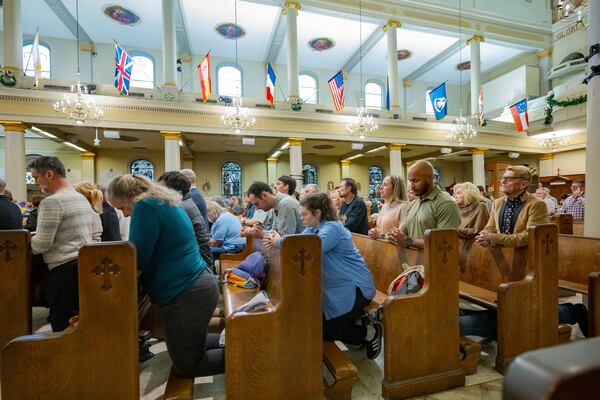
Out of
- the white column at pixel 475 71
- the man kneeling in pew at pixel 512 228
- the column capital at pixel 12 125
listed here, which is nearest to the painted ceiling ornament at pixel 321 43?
the white column at pixel 475 71

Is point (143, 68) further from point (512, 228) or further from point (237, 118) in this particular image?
point (512, 228)

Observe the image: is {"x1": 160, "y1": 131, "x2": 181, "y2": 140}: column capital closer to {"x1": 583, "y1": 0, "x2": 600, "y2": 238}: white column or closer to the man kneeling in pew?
the man kneeling in pew

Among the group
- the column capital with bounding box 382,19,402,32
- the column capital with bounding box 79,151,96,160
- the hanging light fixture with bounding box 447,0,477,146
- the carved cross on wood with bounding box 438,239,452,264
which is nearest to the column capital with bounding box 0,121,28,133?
the column capital with bounding box 79,151,96,160

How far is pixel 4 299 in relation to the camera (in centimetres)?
182

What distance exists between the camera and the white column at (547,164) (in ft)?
49.2

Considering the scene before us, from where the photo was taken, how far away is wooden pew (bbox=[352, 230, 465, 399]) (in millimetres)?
1932

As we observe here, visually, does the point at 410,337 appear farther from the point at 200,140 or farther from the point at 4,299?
the point at 200,140

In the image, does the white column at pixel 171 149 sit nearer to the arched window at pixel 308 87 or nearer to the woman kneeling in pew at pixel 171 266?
the woman kneeling in pew at pixel 171 266

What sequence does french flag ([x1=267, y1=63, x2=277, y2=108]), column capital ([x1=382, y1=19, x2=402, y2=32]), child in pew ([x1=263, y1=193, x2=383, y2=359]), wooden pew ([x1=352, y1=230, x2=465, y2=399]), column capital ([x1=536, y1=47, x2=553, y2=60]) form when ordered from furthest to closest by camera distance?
column capital ([x1=536, y1=47, x2=553, y2=60])
column capital ([x1=382, y1=19, x2=402, y2=32])
french flag ([x1=267, y1=63, x2=277, y2=108])
child in pew ([x1=263, y1=193, x2=383, y2=359])
wooden pew ([x1=352, y1=230, x2=465, y2=399])

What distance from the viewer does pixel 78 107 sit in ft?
25.3

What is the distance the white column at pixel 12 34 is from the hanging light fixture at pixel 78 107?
1438 millimetres

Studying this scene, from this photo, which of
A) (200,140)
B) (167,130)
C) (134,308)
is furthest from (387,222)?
(200,140)

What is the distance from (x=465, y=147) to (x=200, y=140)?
11.1 meters

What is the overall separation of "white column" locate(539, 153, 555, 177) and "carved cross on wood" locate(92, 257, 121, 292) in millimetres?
18901
